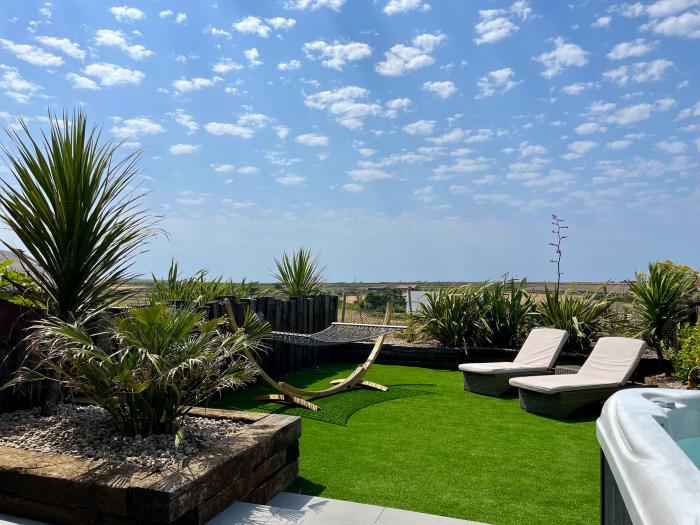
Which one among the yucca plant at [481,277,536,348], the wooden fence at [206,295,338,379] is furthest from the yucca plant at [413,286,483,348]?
the wooden fence at [206,295,338,379]

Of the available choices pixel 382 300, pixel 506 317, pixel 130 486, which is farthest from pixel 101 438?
pixel 382 300

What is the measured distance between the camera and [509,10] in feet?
21.0

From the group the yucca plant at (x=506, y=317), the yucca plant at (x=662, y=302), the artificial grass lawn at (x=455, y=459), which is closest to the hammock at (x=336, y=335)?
the artificial grass lawn at (x=455, y=459)

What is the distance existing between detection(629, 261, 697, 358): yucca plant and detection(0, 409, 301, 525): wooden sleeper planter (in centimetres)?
631

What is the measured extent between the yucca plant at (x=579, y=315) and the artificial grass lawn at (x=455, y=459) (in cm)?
234

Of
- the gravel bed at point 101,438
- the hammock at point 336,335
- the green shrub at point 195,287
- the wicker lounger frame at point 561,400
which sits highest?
the green shrub at point 195,287

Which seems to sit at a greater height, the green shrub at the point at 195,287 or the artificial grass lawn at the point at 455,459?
the green shrub at the point at 195,287

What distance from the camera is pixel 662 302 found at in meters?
7.29

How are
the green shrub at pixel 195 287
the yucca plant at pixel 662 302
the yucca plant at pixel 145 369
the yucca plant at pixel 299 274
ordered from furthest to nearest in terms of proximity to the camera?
the yucca plant at pixel 299 274 < the yucca plant at pixel 662 302 < the green shrub at pixel 195 287 < the yucca plant at pixel 145 369

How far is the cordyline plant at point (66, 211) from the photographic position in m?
3.60

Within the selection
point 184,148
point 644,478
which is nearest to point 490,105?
point 184,148

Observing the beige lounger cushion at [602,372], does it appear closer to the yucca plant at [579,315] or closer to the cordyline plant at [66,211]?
the yucca plant at [579,315]

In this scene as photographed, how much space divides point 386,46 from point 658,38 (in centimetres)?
353

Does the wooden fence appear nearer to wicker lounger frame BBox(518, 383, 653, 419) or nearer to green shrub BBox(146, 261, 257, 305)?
green shrub BBox(146, 261, 257, 305)
